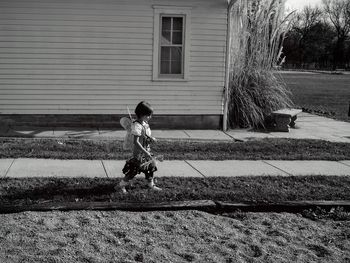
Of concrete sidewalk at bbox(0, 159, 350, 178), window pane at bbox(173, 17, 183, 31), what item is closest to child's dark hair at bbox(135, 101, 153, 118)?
concrete sidewalk at bbox(0, 159, 350, 178)

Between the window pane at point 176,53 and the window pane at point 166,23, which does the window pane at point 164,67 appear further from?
the window pane at point 166,23

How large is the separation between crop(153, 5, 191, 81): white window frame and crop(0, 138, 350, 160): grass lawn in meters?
2.39

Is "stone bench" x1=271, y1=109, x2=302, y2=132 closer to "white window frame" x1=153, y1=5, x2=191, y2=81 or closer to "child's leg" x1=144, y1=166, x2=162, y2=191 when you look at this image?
"white window frame" x1=153, y1=5, x2=191, y2=81

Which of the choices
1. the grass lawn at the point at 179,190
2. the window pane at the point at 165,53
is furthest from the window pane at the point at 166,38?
the grass lawn at the point at 179,190

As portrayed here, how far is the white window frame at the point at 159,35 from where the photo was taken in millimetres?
12430

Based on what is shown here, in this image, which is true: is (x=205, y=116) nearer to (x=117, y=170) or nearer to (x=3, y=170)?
(x=117, y=170)

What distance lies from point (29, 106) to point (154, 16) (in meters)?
3.54

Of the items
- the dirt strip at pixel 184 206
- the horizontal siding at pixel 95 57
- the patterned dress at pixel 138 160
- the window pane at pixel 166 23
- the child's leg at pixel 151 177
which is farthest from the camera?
the window pane at pixel 166 23

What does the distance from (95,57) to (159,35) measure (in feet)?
5.23

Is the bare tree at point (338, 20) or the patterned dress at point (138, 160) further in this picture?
the bare tree at point (338, 20)

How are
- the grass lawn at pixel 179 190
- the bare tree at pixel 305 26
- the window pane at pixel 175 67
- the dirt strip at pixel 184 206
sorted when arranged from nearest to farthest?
the dirt strip at pixel 184 206
the grass lawn at pixel 179 190
the window pane at pixel 175 67
the bare tree at pixel 305 26

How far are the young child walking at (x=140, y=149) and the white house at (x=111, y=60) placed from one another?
18.6 ft

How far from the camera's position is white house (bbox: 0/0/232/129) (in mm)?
12000

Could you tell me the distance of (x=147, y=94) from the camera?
41.3ft
